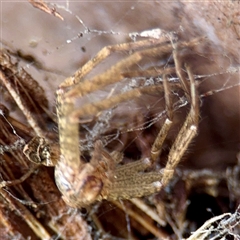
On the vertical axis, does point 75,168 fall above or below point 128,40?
below

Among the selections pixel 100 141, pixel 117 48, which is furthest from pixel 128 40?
pixel 100 141

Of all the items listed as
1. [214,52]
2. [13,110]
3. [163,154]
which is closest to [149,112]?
[163,154]


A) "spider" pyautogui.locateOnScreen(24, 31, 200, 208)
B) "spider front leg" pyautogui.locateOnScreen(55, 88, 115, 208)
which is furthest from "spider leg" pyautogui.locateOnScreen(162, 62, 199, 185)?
"spider front leg" pyautogui.locateOnScreen(55, 88, 115, 208)

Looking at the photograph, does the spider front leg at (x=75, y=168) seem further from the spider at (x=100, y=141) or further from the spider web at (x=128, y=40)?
the spider web at (x=128, y=40)

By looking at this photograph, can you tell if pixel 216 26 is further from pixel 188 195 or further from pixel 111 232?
pixel 111 232

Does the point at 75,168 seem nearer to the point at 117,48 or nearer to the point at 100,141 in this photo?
the point at 100,141

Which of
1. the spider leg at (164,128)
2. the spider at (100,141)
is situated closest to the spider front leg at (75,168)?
the spider at (100,141)

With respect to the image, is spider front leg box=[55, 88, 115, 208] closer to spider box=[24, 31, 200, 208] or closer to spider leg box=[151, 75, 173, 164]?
spider box=[24, 31, 200, 208]
